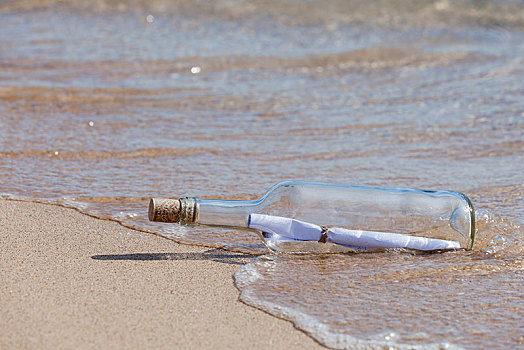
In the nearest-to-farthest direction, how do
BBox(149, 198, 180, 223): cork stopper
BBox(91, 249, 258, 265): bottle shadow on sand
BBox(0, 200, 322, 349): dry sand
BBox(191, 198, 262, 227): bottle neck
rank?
BBox(0, 200, 322, 349): dry sand → BBox(149, 198, 180, 223): cork stopper → BBox(191, 198, 262, 227): bottle neck → BBox(91, 249, 258, 265): bottle shadow on sand

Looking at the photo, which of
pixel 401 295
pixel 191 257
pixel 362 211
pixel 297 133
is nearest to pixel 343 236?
pixel 362 211

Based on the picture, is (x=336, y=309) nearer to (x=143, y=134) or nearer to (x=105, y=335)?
(x=105, y=335)

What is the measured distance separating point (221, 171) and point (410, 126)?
1.32 meters

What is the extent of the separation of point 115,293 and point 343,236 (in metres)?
0.71

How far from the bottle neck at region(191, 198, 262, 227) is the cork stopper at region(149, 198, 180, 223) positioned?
9 cm

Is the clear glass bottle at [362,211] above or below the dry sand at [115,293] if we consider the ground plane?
above

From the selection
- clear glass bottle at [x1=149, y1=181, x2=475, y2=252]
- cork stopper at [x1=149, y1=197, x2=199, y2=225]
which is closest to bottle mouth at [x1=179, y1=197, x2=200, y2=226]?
cork stopper at [x1=149, y1=197, x2=199, y2=225]

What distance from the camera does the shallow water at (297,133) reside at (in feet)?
6.59

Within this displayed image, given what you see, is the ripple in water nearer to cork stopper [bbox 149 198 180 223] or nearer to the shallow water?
the shallow water

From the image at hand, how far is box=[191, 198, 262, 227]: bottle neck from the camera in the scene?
2.11 metres

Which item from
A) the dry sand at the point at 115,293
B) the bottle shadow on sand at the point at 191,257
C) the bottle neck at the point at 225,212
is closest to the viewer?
the dry sand at the point at 115,293

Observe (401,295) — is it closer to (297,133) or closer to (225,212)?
(225,212)

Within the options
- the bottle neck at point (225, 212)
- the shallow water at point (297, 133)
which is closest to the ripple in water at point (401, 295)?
the shallow water at point (297, 133)

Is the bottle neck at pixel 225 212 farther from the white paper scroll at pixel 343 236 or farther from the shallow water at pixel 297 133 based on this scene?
the shallow water at pixel 297 133
